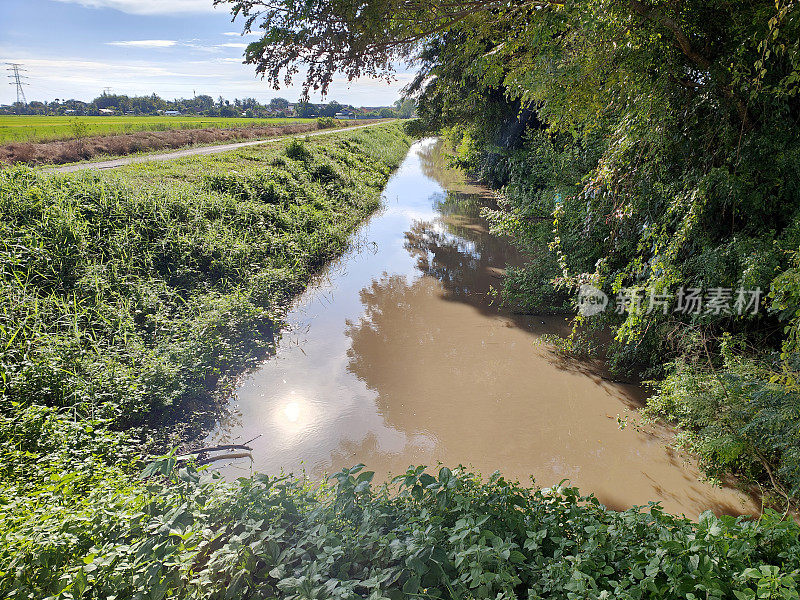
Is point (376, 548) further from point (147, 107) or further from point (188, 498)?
point (147, 107)

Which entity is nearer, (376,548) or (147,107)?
(376,548)

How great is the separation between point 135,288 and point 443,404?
4.44m

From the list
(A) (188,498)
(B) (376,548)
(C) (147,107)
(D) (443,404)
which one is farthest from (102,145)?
(C) (147,107)

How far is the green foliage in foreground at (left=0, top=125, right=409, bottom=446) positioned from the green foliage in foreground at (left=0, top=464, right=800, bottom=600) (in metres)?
1.63

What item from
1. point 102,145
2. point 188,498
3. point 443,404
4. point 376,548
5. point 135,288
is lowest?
point 443,404

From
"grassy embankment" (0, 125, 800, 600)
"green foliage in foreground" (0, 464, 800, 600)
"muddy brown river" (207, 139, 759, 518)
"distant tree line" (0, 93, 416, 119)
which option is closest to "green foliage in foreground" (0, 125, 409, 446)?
"grassy embankment" (0, 125, 800, 600)

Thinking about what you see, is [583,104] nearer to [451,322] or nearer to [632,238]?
[632,238]

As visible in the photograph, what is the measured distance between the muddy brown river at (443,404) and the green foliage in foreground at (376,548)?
164 centimetres

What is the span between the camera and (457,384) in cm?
554

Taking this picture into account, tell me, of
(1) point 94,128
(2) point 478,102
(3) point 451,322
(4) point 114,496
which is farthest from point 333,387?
(1) point 94,128

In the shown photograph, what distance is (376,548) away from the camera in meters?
2.31

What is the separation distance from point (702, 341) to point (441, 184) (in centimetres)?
1770

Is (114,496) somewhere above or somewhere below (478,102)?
below

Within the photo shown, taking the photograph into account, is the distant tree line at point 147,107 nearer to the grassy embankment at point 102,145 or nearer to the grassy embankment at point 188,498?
the grassy embankment at point 102,145
